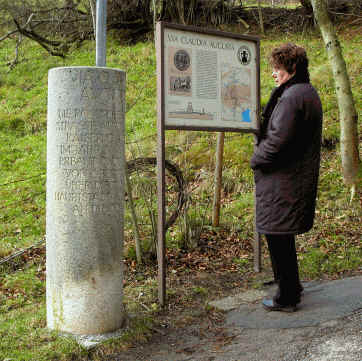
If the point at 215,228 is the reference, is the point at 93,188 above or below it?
above

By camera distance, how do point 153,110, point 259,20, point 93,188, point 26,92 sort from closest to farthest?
point 93,188 < point 153,110 < point 26,92 < point 259,20

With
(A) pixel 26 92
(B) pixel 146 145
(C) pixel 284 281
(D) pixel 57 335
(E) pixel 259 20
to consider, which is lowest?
(D) pixel 57 335

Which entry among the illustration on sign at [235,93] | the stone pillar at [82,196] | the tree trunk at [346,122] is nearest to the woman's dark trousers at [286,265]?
the stone pillar at [82,196]

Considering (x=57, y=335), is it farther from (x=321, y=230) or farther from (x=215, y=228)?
(x=321, y=230)

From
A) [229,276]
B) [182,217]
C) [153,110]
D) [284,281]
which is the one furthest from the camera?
[153,110]

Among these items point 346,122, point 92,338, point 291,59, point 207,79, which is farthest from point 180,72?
point 346,122

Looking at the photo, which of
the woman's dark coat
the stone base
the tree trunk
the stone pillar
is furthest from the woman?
the tree trunk

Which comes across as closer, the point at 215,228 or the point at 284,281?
the point at 284,281

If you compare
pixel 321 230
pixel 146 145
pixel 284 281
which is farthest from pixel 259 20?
pixel 284 281

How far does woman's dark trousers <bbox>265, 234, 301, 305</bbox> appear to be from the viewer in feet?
13.0

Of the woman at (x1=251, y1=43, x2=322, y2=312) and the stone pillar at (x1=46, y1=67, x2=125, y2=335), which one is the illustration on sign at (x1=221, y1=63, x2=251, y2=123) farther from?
the stone pillar at (x1=46, y1=67, x2=125, y2=335)

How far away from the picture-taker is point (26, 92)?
14.6 meters

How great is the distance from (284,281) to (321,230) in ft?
8.90

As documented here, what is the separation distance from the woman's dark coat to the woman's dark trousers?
4.7 inches
